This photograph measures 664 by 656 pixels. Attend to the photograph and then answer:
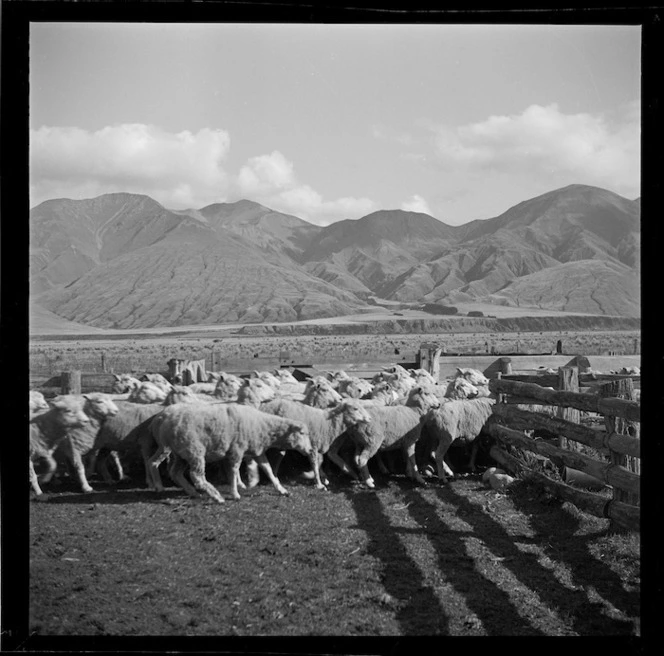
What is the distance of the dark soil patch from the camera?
5027 mm

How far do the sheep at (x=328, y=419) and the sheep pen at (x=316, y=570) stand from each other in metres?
1.73

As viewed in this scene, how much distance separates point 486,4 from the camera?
441 cm

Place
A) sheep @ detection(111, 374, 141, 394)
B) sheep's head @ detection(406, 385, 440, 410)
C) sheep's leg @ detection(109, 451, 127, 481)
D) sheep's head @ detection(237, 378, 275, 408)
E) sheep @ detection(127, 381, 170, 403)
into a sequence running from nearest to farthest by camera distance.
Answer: sheep's leg @ detection(109, 451, 127, 481)
sheep's head @ detection(237, 378, 275, 408)
sheep @ detection(127, 381, 170, 403)
sheep's head @ detection(406, 385, 440, 410)
sheep @ detection(111, 374, 141, 394)

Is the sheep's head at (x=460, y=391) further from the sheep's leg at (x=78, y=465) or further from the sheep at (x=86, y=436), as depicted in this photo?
the sheep's leg at (x=78, y=465)

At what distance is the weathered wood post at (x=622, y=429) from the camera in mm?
6883

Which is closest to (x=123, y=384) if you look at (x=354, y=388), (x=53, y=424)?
(x=53, y=424)

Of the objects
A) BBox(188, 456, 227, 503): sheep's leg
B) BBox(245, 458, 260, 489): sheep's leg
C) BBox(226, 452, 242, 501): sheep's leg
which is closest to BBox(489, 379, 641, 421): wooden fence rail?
BBox(245, 458, 260, 489): sheep's leg

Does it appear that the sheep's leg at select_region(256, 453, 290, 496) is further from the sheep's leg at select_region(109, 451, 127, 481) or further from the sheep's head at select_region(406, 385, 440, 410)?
the sheep's head at select_region(406, 385, 440, 410)

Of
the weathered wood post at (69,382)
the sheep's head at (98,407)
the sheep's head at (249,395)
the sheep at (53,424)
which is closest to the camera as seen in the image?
the sheep at (53,424)

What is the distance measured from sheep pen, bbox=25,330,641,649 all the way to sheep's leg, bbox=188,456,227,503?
0.28 m

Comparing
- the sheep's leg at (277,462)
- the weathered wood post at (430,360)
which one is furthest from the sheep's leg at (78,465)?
the weathered wood post at (430,360)

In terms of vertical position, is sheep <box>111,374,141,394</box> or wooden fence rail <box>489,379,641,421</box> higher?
wooden fence rail <box>489,379,641,421</box>
